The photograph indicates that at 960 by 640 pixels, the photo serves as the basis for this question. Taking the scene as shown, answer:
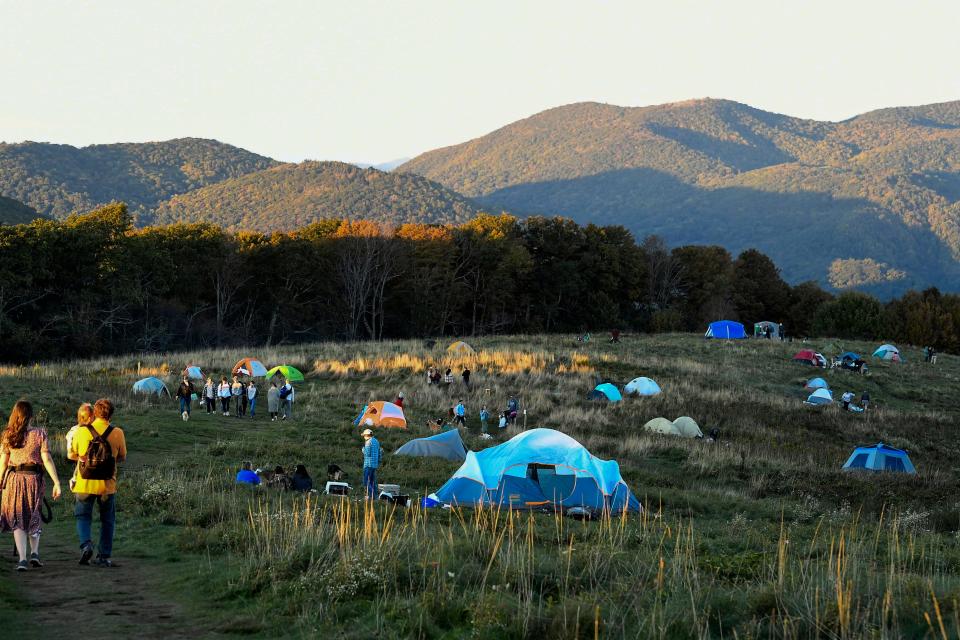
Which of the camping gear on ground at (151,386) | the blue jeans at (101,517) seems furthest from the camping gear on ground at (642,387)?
the blue jeans at (101,517)

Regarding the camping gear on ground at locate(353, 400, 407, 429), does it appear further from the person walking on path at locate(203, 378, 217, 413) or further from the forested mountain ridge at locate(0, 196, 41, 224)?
the forested mountain ridge at locate(0, 196, 41, 224)

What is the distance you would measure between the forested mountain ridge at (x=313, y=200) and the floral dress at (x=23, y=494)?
125 m

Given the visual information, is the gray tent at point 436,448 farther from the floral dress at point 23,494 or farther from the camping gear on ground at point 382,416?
the floral dress at point 23,494

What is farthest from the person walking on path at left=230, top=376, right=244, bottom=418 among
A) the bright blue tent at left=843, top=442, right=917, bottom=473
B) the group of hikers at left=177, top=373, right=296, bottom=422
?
the bright blue tent at left=843, top=442, right=917, bottom=473

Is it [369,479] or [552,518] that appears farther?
[369,479]

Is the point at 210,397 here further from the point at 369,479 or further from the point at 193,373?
the point at 369,479

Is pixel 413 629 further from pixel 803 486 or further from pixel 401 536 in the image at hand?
pixel 803 486

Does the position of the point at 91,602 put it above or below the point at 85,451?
below

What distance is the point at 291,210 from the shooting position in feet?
478

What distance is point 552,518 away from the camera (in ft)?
48.0

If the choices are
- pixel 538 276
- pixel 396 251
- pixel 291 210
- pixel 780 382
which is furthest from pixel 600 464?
pixel 291 210

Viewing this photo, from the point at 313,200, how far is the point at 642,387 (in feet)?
401

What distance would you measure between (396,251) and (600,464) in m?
51.7

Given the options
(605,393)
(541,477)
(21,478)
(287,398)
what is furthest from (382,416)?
(21,478)
